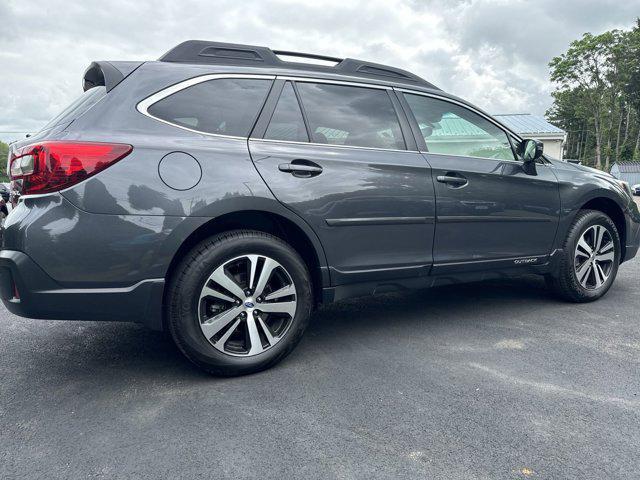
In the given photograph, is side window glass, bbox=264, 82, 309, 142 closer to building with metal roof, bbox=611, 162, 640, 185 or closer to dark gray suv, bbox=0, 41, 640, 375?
dark gray suv, bbox=0, 41, 640, 375

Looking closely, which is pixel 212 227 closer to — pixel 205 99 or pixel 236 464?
pixel 205 99

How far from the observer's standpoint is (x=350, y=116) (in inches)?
125

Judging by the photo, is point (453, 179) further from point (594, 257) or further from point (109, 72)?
point (109, 72)

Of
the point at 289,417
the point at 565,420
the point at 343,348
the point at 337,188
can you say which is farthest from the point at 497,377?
the point at 337,188

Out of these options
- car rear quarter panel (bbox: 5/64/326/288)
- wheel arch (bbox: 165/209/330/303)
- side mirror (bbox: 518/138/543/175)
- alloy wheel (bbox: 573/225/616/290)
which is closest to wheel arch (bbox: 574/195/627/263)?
alloy wheel (bbox: 573/225/616/290)

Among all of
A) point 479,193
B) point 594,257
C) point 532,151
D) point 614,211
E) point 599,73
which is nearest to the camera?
point 479,193

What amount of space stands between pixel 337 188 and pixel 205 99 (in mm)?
879

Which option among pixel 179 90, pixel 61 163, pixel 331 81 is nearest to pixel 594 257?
pixel 331 81

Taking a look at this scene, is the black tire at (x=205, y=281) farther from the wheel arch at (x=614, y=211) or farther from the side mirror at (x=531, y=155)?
the wheel arch at (x=614, y=211)

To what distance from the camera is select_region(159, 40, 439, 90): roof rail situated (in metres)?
2.83

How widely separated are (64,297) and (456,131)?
9.15 feet

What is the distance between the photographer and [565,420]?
7.39 feet

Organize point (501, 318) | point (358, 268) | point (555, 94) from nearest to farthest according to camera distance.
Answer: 1. point (358, 268)
2. point (501, 318)
3. point (555, 94)

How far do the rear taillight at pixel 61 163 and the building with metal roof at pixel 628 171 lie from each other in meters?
62.0
